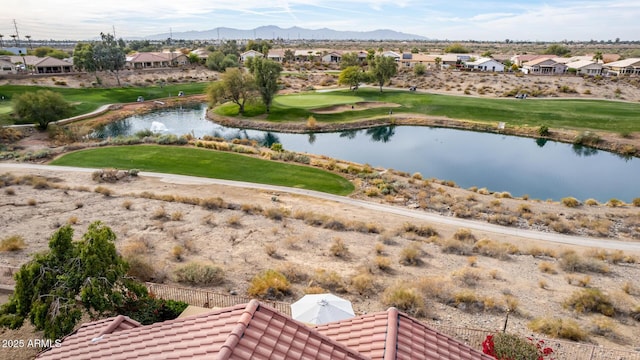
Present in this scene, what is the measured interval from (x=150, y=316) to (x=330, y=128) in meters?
52.6

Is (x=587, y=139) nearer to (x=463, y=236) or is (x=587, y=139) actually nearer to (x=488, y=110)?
(x=488, y=110)

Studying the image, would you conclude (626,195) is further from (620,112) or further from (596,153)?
Answer: (620,112)

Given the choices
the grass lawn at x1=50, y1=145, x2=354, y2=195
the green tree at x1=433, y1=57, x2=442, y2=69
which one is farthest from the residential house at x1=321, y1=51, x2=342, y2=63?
the grass lawn at x1=50, y1=145, x2=354, y2=195

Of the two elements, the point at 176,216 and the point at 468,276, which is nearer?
the point at 468,276

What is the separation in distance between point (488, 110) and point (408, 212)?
49.0m

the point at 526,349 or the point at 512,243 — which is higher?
the point at 526,349

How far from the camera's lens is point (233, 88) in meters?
67.0

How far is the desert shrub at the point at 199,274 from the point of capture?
18938 mm

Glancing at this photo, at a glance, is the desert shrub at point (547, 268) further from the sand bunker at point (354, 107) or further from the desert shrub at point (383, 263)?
the sand bunker at point (354, 107)

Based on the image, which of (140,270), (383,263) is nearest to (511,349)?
(383,263)

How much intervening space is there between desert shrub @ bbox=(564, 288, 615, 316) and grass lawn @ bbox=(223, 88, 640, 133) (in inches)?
2060

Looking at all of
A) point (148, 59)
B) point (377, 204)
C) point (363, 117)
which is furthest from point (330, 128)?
point (148, 59)

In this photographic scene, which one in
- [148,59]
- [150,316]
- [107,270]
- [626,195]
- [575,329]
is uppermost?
[148,59]

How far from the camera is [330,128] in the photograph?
6556 cm
